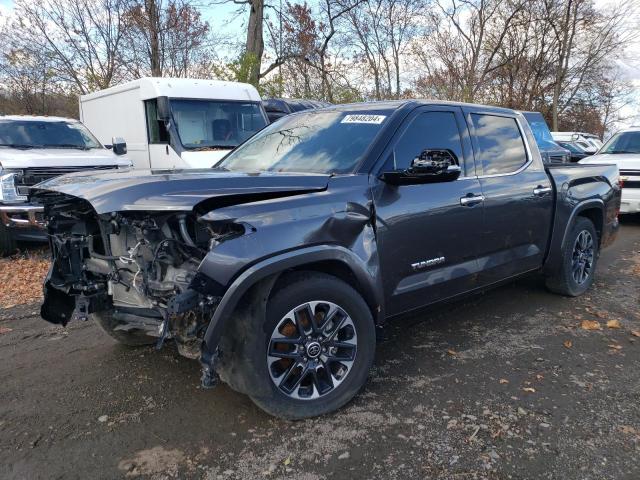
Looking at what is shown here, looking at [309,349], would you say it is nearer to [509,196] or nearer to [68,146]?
[509,196]

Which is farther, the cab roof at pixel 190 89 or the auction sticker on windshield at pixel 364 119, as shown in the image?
the cab roof at pixel 190 89

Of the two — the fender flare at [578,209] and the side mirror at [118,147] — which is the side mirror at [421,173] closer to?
the fender flare at [578,209]

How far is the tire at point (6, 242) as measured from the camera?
6.94 m

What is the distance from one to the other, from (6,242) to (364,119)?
227 inches

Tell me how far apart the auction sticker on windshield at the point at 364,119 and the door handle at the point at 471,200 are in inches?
33.3

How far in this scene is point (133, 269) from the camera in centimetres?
296

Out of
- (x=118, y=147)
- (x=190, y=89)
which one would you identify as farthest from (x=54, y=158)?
(x=190, y=89)

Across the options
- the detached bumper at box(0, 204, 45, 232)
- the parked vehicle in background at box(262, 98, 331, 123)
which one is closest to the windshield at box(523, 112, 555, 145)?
the parked vehicle in background at box(262, 98, 331, 123)

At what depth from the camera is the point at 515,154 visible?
180 inches

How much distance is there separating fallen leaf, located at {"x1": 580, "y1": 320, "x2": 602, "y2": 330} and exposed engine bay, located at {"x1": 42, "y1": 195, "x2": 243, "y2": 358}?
11.2 feet

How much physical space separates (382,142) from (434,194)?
1.75 ft

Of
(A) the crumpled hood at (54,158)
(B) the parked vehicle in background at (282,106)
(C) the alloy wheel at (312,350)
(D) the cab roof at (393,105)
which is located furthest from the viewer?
(B) the parked vehicle in background at (282,106)

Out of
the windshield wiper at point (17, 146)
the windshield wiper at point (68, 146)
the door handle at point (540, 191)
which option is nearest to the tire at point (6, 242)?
the windshield wiper at point (17, 146)

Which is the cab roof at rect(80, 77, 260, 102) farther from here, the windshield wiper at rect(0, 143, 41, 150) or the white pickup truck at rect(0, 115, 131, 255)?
the windshield wiper at rect(0, 143, 41, 150)
